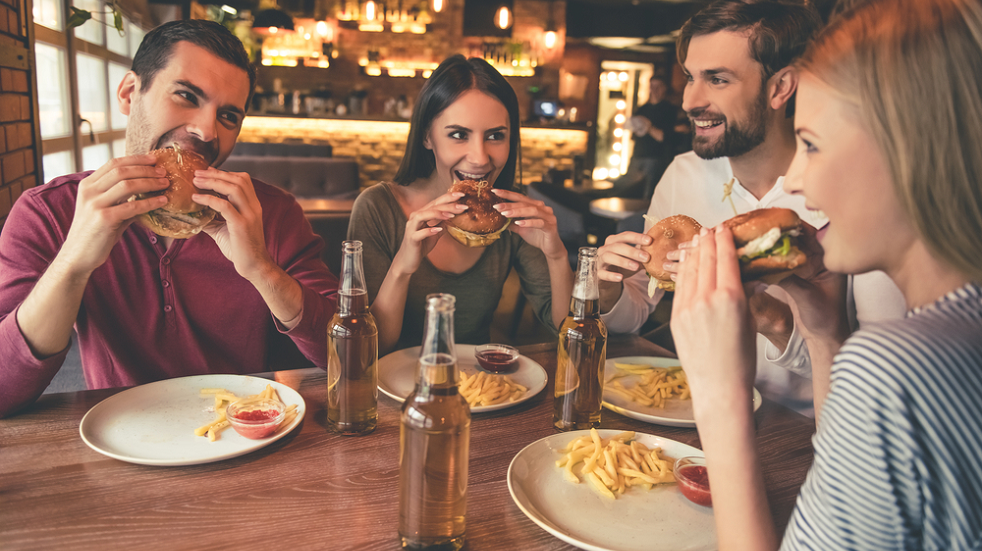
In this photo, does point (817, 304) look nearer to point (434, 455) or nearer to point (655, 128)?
point (434, 455)

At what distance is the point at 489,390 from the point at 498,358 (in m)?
0.25

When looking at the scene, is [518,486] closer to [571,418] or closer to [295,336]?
[571,418]

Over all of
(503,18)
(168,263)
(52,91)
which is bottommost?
(168,263)

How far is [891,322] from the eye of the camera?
74 centimetres

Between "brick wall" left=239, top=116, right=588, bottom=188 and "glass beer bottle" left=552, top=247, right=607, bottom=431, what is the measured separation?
8.71 m

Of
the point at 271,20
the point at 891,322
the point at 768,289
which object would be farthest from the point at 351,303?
the point at 271,20

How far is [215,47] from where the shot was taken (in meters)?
1.67

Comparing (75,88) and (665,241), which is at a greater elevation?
(75,88)

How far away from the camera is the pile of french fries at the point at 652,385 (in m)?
1.49

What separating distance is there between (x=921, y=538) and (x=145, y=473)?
118cm

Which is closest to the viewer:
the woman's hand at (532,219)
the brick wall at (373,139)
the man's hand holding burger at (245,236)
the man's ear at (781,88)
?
the man's hand holding burger at (245,236)

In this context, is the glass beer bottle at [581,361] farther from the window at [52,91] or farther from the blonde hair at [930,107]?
the window at [52,91]


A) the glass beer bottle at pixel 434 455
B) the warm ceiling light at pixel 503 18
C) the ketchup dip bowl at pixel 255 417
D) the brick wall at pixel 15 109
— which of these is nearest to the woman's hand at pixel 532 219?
the ketchup dip bowl at pixel 255 417

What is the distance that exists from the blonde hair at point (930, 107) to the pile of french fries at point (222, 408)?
1.13 meters
